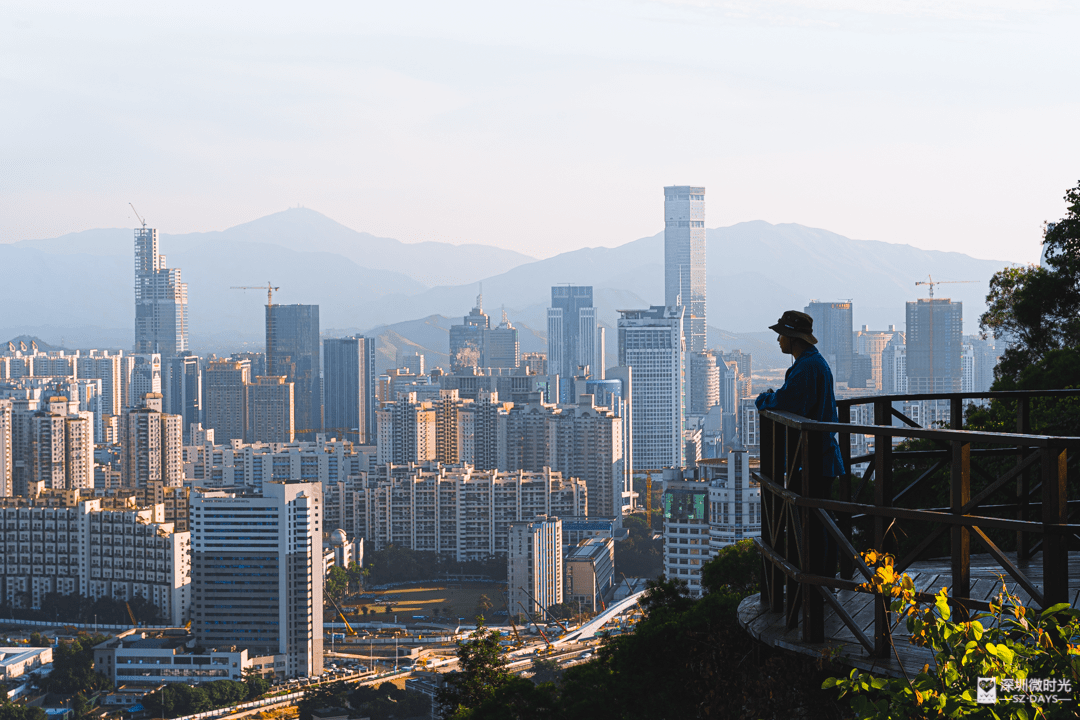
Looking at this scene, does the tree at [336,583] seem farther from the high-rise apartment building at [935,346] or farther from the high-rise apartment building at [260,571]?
the high-rise apartment building at [935,346]

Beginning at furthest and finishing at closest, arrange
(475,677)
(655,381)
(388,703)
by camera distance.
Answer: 1. (655,381)
2. (388,703)
3. (475,677)

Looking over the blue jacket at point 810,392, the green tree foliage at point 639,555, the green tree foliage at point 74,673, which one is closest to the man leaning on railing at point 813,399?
the blue jacket at point 810,392

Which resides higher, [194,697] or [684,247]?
[684,247]

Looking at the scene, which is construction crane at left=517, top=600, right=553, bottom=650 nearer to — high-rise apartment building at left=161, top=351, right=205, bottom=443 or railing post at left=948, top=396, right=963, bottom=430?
railing post at left=948, top=396, right=963, bottom=430

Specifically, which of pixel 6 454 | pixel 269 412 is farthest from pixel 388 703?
pixel 269 412

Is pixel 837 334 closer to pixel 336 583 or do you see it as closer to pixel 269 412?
pixel 269 412
